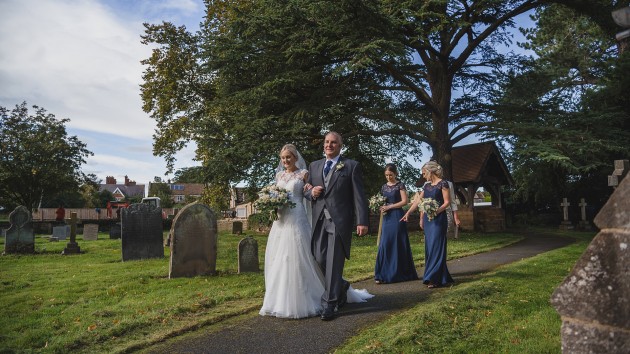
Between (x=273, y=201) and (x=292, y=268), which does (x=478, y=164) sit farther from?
(x=292, y=268)

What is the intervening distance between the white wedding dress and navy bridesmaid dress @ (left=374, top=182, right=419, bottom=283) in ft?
8.44

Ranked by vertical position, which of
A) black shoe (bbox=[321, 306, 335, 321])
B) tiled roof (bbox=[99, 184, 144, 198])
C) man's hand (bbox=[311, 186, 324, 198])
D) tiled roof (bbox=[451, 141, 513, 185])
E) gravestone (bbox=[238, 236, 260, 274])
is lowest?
black shoe (bbox=[321, 306, 335, 321])

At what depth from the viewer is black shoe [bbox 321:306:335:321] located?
564 centimetres

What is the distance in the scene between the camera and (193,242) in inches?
390

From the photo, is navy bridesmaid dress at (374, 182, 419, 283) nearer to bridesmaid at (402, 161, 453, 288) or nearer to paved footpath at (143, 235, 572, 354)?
bridesmaid at (402, 161, 453, 288)

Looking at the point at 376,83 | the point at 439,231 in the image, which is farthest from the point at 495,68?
the point at 439,231

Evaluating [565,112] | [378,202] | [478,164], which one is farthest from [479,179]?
[378,202]

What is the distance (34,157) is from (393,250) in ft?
129

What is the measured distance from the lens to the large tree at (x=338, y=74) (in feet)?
54.6

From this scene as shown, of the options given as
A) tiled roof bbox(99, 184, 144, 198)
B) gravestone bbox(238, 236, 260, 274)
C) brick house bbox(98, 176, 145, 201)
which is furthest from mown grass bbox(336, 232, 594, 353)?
tiled roof bbox(99, 184, 144, 198)

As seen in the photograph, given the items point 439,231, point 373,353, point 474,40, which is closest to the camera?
point 373,353

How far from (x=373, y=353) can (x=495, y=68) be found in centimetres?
2148

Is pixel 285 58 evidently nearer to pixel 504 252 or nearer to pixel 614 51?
pixel 504 252

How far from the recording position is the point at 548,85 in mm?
21516
